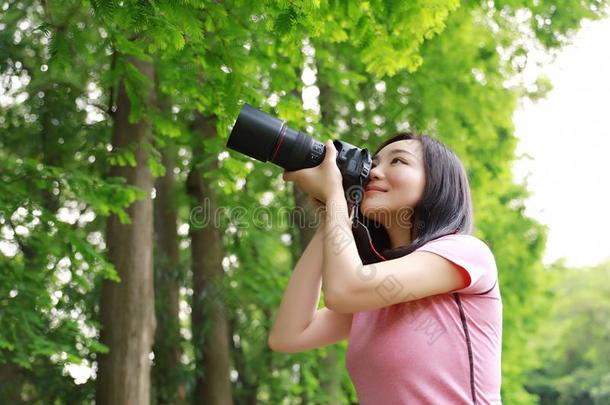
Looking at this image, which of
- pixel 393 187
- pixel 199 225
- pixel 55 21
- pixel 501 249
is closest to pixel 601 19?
pixel 501 249

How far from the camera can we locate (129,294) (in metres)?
5.04

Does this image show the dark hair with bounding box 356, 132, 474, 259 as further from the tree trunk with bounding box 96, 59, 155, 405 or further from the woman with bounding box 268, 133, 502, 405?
the tree trunk with bounding box 96, 59, 155, 405

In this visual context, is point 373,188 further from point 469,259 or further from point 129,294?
point 129,294

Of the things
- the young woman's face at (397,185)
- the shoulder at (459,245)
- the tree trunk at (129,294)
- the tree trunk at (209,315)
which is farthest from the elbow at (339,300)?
the tree trunk at (209,315)

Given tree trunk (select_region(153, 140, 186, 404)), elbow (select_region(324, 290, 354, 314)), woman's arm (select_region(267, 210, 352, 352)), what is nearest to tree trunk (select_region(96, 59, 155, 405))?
tree trunk (select_region(153, 140, 186, 404))

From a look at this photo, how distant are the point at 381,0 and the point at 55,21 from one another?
5.38 feet

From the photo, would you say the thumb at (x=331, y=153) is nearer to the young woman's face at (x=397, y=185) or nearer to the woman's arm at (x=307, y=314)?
the young woman's face at (x=397, y=185)

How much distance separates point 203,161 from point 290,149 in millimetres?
3626

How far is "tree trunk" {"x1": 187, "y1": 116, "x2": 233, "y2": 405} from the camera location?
7.88 meters

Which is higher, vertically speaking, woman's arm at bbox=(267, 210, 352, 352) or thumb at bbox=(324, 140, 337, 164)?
thumb at bbox=(324, 140, 337, 164)

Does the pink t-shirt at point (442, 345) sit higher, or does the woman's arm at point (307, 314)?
the pink t-shirt at point (442, 345)

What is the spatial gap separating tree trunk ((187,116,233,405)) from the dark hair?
5826 mm

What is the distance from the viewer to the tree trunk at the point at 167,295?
7.99m

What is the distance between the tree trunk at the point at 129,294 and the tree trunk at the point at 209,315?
8.74 feet
